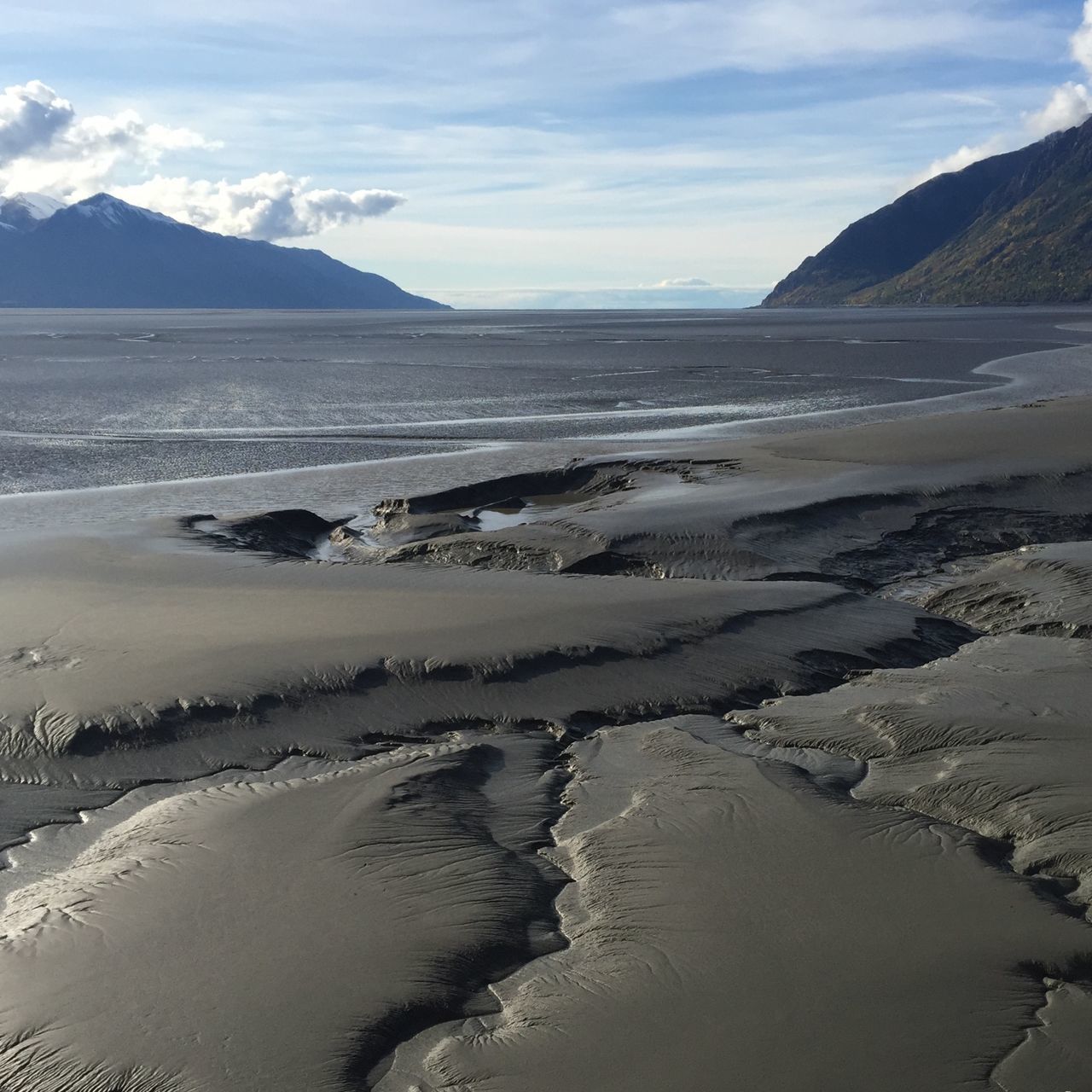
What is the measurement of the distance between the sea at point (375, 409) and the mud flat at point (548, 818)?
6.88m

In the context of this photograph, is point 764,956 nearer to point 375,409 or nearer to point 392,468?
point 392,468

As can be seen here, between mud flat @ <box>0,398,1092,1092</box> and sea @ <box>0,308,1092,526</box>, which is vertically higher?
sea @ <box>0,308,1092,526</box>

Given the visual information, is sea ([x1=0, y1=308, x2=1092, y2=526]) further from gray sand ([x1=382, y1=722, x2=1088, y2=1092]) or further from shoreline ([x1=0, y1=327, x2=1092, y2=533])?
gray sand ([x1=382, y1=722, x2=1088, y2=1092])

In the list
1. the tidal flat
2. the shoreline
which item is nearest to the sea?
the shoreline

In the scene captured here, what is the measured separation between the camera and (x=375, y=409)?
31766 mm

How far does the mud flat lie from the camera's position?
4406mm

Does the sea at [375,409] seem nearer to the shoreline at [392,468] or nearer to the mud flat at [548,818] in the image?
the shoreline at [392,468]

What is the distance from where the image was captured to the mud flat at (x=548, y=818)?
4.41 metres

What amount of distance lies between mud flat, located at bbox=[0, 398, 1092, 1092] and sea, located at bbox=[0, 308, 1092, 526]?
271 inches

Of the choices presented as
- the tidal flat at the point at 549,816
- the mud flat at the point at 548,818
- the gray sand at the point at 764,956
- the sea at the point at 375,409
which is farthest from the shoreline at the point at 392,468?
the gray sand at the point at 764,956

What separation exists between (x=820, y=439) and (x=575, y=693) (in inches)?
500

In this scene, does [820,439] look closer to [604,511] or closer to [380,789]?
[604,511]

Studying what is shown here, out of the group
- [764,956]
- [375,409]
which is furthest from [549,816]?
[375,409]

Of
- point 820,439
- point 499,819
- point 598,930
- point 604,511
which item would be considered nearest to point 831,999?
point 598,930
